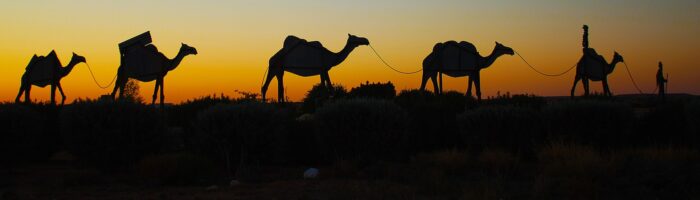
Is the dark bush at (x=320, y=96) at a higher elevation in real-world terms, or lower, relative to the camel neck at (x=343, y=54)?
lower

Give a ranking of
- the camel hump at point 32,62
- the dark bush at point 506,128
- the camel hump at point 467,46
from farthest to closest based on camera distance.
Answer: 1. the camel hump at point 32,62
2. the camel hump at point 467,46
3. the dark bush at point 506,128

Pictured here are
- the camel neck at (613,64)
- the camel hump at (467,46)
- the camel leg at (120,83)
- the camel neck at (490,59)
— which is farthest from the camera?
the camel neck at (613,64)

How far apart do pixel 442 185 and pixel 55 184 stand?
283 inches

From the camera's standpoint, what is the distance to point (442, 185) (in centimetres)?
1141

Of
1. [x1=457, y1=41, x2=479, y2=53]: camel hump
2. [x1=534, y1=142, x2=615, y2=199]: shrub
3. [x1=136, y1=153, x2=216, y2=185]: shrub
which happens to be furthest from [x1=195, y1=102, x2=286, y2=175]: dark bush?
[x1=457, y1=41, x2=479, y2=53]: camel hump

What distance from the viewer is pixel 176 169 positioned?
12812 mm

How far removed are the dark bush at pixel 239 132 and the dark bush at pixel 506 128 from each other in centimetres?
465

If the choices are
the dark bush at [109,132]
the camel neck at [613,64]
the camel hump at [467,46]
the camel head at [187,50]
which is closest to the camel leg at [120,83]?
the camel head at [187,50]

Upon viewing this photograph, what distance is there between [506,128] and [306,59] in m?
10.1

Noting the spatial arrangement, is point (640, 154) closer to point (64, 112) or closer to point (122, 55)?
point (64, 112)

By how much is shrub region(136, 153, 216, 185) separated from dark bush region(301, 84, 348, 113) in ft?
28.5

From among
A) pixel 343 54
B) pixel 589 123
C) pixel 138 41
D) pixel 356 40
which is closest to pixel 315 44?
pixel 343 54

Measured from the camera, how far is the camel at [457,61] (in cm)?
2780

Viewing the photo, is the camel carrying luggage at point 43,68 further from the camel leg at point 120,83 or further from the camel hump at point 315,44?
the camel hump at point 315,44
